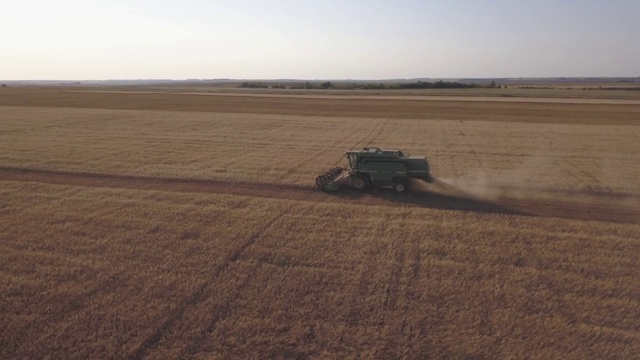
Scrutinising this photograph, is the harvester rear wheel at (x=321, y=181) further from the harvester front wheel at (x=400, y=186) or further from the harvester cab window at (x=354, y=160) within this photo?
the harvester front wheel at (x=400, y=186)

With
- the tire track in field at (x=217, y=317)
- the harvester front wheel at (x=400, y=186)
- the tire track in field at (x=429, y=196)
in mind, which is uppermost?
the harvester front wheel at (x=400, y=186)

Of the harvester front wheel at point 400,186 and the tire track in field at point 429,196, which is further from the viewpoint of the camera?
the harvester front wheel at point 400,186

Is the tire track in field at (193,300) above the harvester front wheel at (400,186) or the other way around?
the other way around

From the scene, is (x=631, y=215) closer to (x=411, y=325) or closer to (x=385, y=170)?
(x=385, y=170)

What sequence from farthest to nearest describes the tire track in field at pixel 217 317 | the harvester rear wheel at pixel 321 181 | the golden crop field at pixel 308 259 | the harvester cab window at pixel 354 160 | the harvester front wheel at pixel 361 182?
the harvester rear wheel at pixel 321 181, the harvester cab window at pixel 354 160, the harvester front wheel at pixel 361 182, the golden crop field at pixel 308 259, the tire track in field at pixel 217 317

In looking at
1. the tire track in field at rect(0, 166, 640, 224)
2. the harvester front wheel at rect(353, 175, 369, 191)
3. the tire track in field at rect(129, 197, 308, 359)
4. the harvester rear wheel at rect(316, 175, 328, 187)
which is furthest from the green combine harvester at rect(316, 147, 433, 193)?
the tire track in field at rect(129, 197, 308, 359)

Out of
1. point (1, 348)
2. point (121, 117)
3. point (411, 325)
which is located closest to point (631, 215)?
point (411, 325)

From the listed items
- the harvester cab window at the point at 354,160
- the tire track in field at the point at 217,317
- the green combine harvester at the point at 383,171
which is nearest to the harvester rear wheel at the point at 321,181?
the green combine harvester at the point at 383,171
